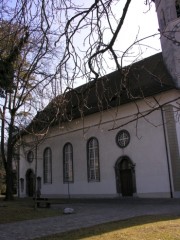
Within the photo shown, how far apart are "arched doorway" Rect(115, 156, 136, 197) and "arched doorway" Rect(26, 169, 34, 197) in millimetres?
13705

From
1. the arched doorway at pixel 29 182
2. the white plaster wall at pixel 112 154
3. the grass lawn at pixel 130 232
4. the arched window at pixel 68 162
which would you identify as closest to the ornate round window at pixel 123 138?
the white plaster wall at pixel 112 154

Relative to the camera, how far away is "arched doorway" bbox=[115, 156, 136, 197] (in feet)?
88.8

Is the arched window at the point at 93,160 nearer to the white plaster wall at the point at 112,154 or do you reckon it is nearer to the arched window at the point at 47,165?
the white plaster wall at the point at 112,154

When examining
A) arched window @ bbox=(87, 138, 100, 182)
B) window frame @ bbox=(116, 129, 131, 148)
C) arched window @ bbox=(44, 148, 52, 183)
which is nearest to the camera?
window frame @ bbox=(116, 129, 131, 148)

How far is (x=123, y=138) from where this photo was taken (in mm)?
28203

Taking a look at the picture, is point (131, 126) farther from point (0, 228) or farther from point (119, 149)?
point (0, 228)

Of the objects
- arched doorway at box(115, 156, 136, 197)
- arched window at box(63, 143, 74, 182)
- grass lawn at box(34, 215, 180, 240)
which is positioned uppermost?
arched window at box(63, 143, 74, 182)

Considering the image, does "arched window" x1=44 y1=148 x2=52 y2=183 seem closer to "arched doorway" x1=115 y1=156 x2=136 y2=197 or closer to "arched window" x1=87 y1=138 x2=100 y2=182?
"arched window" x1=87 y1=138 x2=100 y2=182

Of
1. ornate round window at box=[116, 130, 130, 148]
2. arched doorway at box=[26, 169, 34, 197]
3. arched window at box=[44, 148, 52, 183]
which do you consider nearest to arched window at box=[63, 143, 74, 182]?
arched window at box=[44, 148, 52, 183]

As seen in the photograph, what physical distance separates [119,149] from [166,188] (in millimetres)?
5270

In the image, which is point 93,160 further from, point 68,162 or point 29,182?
point 29,182

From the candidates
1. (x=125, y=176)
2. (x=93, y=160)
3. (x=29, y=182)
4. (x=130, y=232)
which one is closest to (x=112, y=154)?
(x=125, y=176)

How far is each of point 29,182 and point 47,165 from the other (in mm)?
4200

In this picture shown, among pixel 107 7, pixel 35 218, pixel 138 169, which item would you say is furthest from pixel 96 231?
pixel 138 169
